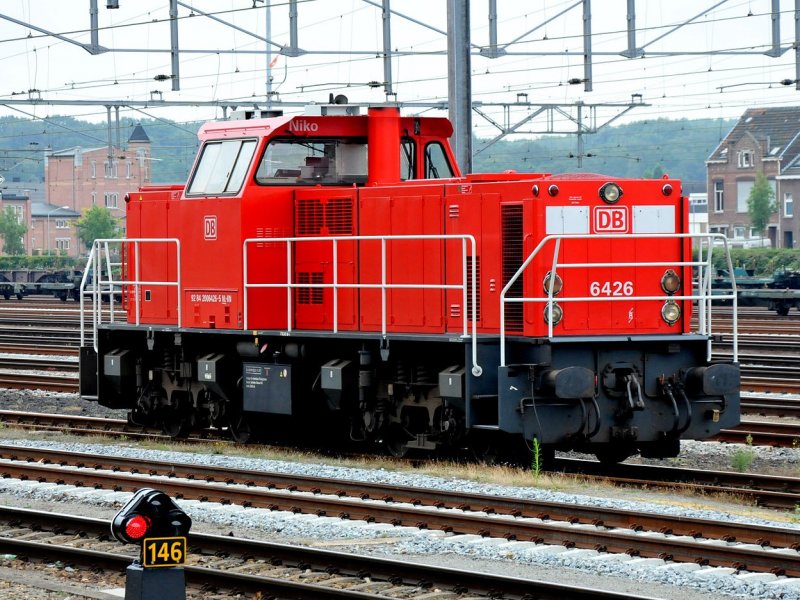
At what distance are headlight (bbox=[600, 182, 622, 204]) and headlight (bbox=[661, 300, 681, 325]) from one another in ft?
3.94

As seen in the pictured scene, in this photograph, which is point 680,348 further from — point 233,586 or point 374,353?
point 233,586

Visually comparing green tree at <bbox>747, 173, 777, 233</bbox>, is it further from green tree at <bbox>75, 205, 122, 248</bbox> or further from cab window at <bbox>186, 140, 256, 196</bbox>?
cab window at <bbox>186, 140, 256, 196</bbox>

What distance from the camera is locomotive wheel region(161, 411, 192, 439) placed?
15.8m

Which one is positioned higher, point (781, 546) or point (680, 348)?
point (680, 348)

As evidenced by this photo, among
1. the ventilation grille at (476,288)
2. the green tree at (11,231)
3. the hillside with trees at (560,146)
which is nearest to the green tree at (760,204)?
the hillside with trees at (560,146)

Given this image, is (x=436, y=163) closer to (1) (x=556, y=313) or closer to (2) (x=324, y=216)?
(2) (x=324, y=216)

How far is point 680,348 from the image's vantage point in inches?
491

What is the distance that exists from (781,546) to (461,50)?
937 cm

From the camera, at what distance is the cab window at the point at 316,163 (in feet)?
46.5

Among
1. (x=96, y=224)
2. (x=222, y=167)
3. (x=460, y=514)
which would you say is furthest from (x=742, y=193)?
(x=460, y=514)

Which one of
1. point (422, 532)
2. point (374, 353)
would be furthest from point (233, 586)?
point (374, 353)

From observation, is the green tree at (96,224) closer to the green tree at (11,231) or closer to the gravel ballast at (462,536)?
the green tree at (11,231)

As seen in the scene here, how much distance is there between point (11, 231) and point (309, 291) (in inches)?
3515

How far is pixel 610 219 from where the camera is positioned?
12.4 metres
